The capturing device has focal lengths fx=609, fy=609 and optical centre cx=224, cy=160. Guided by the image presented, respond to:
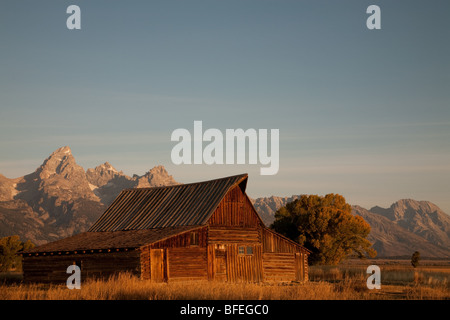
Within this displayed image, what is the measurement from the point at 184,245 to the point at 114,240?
Answer: 4825 mm

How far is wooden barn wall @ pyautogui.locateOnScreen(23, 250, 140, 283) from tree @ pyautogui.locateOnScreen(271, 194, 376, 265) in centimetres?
2903

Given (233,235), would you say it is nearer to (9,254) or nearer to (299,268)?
(299,268)

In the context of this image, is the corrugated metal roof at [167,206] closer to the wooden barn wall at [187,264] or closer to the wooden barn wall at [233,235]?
the wooden barn wall at [233,235]

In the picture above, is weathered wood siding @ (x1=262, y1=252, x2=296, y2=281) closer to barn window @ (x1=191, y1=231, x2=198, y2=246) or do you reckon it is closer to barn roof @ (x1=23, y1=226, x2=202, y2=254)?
barn window @ (x1=191, y1=231, x2=198, y2=246)

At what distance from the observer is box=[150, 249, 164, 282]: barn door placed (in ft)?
117

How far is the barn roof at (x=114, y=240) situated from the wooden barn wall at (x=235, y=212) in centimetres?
233

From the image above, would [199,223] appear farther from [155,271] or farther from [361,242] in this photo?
[361,242]

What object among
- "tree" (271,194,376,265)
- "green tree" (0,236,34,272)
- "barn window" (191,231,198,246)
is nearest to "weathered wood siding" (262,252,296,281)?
"barn window" (191,231,198,246)

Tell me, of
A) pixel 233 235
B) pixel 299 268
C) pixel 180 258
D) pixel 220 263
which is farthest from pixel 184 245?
pixel 299 268

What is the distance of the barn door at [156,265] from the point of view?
3575 centimetres

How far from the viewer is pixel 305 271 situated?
44.5 m
